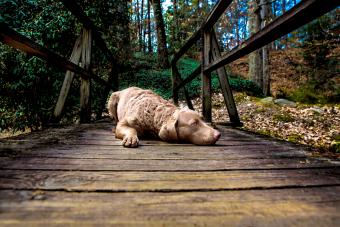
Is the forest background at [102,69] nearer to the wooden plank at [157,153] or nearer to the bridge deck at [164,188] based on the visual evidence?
the wooden plank at [157,153]

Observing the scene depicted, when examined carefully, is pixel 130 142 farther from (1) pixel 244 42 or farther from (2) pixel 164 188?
(1) pixel 244 42

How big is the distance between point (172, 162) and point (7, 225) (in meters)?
1.21

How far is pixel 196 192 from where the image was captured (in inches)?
51.6

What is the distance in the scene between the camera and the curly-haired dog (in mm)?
2828

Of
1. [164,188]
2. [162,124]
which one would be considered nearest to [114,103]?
[162,124]

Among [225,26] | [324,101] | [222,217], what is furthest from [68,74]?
[225,26]

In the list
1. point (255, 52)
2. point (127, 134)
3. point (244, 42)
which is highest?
point (255, 52)

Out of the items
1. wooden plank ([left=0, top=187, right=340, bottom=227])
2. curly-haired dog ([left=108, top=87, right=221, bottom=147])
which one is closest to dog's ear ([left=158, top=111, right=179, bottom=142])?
curly-haired dog ([left=108, top=87, right=221, bottom=147])

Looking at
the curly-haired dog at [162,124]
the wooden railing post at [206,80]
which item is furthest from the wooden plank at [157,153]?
the wooden railing post at [206,80]

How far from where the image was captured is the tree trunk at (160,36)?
15656 millimetres

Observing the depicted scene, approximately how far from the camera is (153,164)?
188cm

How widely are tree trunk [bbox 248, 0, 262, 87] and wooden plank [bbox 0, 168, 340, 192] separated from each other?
1166 cm

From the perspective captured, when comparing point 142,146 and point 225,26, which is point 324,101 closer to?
point 142,146

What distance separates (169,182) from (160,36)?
51.4 feet
